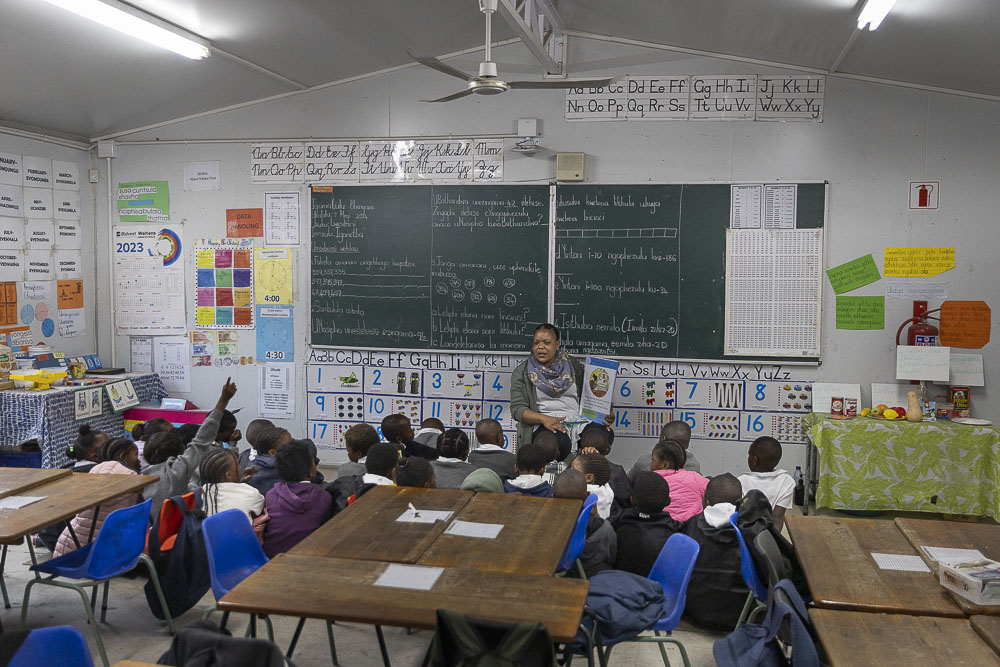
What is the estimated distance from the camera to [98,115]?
258 inches

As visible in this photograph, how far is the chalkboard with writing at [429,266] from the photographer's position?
632 cm

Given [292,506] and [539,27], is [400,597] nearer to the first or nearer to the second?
[292,506]

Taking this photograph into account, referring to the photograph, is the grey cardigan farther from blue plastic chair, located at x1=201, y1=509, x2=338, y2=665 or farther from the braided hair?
blue plastic chair, located at x1=201, y1=509, x2=338, y2=665

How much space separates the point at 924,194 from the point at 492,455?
3651mm

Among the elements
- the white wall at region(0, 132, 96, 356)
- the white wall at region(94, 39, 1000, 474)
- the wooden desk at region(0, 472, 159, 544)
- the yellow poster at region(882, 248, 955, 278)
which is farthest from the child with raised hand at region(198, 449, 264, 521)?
the yellow poster at region(882, 248, 955, 278)

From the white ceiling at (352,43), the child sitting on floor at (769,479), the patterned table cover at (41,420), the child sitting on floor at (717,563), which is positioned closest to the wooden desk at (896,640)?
the child sitting on floor at (717,563)

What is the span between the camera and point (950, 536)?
3.29 metres

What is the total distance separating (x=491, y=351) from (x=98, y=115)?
375cm

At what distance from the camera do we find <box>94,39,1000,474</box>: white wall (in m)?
5.68

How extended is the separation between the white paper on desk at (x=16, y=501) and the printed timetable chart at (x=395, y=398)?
10.4 ft

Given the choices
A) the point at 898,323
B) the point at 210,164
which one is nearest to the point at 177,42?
the point at 210,164

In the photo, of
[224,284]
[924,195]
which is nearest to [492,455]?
[224,284]

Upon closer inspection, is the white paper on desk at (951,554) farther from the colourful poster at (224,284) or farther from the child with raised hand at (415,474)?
the colourful poster at (224,284)

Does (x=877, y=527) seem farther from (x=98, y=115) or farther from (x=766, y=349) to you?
(x=98, y=115)
